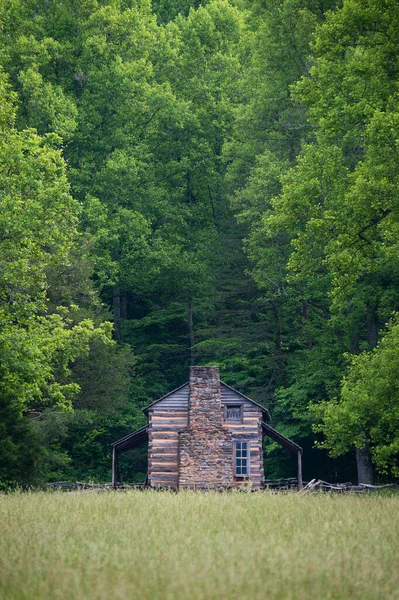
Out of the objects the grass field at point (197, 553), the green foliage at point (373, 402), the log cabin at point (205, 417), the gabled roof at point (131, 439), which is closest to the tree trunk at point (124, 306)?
the gabled roof at point (131, 439)

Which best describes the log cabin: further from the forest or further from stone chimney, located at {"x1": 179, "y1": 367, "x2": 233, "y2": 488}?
the forest

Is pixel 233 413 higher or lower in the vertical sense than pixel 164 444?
higher

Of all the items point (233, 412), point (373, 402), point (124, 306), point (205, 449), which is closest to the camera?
point (373, 402)

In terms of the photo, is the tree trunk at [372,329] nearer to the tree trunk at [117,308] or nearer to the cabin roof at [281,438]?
the cabin roof at [281,438]

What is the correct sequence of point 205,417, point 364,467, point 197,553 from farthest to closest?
1. point 364,467
2. point 205,417
3. point 197,553

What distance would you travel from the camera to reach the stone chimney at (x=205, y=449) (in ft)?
98.5

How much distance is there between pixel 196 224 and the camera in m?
51.4

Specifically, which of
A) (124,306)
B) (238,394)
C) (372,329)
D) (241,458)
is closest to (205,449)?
(241,458)

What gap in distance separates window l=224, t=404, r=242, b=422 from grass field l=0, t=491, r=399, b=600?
63.9ft

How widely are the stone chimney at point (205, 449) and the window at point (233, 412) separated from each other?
315 centimetres

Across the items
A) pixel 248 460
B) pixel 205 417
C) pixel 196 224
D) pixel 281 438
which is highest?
pixel 196 224

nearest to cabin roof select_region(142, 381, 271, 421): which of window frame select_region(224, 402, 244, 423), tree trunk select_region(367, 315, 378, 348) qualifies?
window frame select_region(224, 402, 244, 423)

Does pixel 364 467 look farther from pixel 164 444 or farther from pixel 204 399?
pixel 164 444

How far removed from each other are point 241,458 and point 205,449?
432cm
